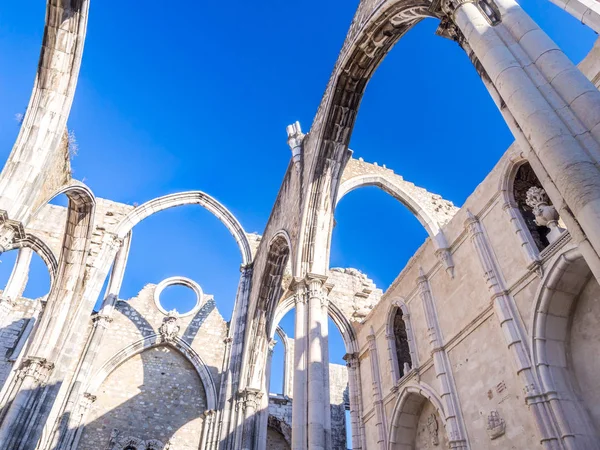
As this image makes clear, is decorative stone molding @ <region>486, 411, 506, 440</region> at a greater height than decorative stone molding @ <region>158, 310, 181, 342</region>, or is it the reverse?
Result: decorative stone molding @ <region>158, 310, 181, 342</region>

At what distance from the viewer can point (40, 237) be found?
1439 centimetres

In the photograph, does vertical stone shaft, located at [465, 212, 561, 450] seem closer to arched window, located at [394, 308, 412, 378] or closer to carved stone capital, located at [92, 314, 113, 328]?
arched window, located at [394, 308, 412, 378]

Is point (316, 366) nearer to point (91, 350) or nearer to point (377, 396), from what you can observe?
point (377, 396)

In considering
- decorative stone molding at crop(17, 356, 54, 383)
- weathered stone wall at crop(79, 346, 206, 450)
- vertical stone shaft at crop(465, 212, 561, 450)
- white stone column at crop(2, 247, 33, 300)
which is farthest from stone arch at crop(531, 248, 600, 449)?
white stone column at crop(2, 247, 33, 300)

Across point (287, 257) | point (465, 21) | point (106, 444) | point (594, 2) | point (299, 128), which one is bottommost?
point (106, 444)

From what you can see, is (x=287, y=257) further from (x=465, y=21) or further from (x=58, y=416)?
(x=465, y=21)

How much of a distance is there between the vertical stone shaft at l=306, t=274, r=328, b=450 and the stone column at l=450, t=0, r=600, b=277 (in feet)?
16.5

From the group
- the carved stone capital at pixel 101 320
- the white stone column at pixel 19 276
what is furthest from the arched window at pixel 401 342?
the white stone column at pixel 19 276

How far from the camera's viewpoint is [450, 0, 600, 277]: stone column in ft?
8.50

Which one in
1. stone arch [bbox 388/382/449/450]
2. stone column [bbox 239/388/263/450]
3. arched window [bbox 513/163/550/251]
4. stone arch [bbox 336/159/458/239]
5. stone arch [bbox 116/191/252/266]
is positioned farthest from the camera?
stone arch [bbox 116/191/252/266]

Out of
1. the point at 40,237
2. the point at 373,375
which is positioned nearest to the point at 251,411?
the point at 373,375

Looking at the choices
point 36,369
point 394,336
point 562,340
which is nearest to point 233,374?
point 394,336

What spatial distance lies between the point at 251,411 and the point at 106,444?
4630 millimetres

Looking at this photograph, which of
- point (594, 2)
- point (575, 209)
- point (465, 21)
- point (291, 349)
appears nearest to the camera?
point (575, 209)
